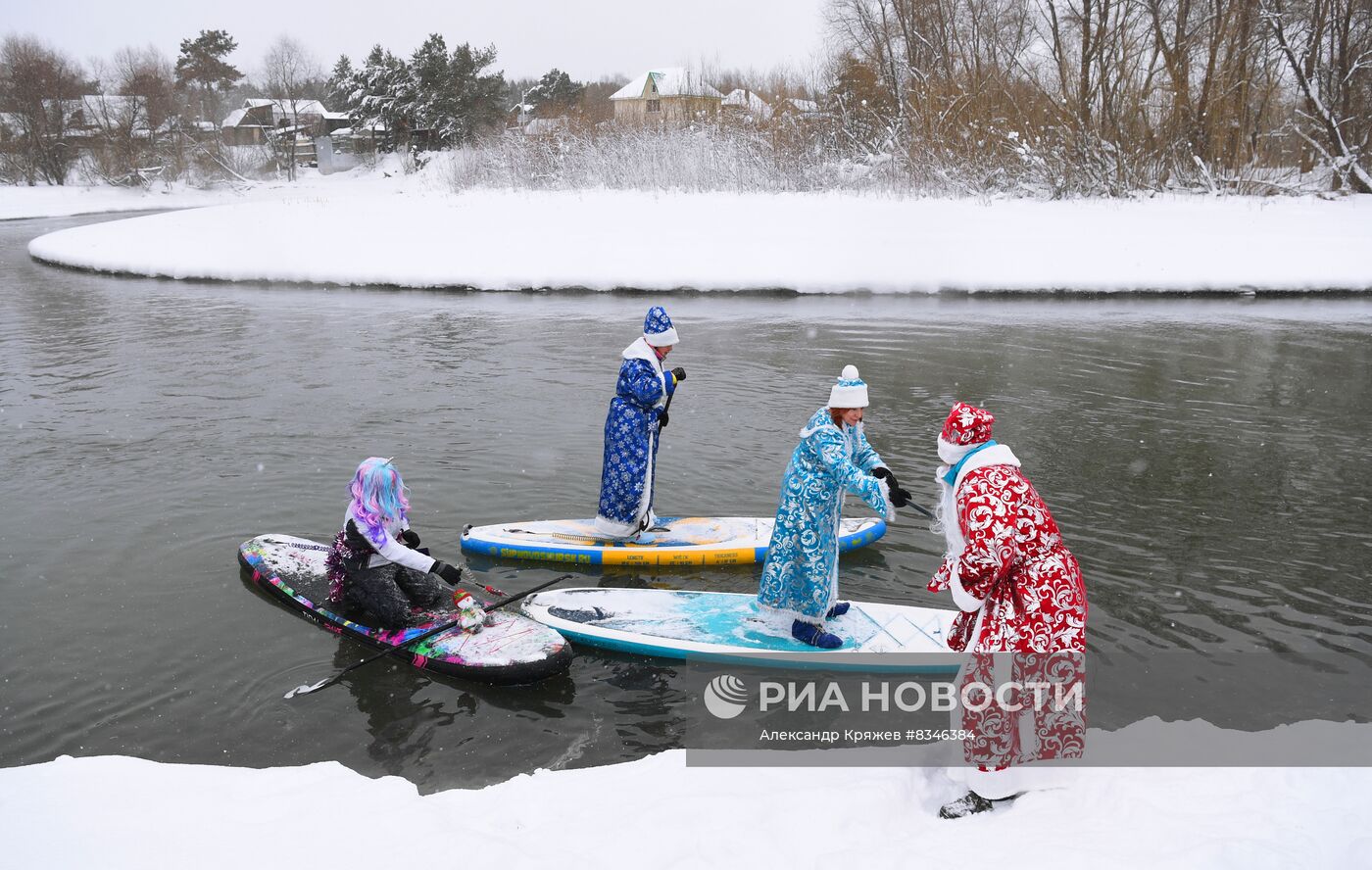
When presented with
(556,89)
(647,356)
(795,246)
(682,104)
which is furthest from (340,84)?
(647,356)

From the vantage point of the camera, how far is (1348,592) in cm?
655

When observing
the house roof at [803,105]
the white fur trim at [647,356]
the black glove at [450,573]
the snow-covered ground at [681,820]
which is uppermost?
the house roof at [803,105]

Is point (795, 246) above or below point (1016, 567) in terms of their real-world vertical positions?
above

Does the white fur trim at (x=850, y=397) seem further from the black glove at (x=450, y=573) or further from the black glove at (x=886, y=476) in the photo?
the black glove at (x=450, y=573)

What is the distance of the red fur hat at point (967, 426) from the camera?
3873mm

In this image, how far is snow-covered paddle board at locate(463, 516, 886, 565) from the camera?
23.3 feet

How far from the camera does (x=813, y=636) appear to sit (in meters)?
5.65

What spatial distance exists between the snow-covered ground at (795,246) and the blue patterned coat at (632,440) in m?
13.2

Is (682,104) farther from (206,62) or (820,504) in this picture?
(206,62)

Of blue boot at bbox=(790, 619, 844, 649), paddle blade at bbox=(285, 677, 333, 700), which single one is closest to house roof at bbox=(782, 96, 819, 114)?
blue boot at bbox=(790, 619, 844, 649)

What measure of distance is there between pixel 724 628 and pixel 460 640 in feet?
5.29

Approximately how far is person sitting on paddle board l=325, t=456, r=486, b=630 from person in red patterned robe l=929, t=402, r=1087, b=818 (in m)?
3.09

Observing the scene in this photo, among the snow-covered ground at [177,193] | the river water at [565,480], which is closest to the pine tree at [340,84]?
the snow-covered ground at [177,193]

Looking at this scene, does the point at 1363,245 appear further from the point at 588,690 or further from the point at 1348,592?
the point at 588,690
